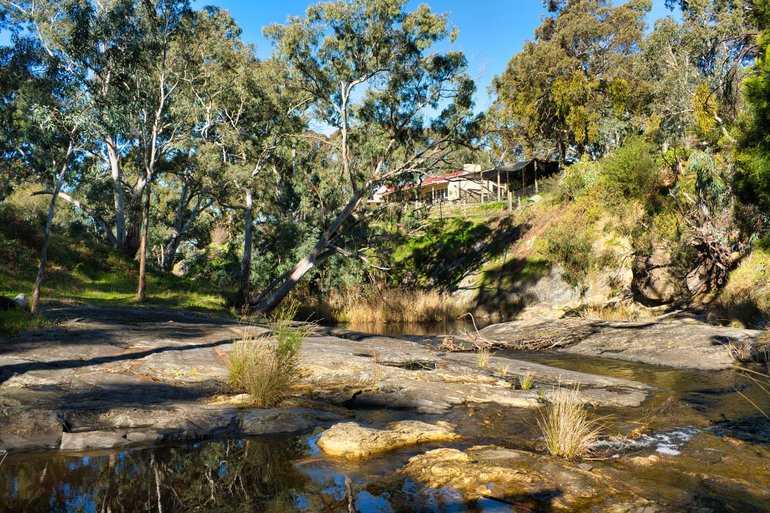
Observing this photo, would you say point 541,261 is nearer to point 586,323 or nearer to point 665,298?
point 665,298

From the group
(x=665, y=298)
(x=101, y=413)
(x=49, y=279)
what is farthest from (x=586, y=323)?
(x=49, y=279)

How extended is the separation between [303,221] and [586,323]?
15.4 meters

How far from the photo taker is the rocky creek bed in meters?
4.27

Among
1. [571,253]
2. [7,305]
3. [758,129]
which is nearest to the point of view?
[758,129]

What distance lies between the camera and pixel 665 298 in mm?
19688

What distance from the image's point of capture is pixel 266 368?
22.7ft

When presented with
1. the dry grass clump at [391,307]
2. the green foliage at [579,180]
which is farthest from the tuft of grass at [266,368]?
the green foliage at [579,180]

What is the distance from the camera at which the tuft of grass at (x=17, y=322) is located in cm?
912

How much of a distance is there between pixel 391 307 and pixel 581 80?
20971 millimetres

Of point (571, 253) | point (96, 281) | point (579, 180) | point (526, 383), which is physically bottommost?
point (526, 383)

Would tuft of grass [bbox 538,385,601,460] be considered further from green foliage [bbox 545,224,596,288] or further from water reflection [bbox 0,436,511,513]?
green foliage [bbox 545,224,596,288]

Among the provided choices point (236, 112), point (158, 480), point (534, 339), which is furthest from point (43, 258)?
point (236, 112)

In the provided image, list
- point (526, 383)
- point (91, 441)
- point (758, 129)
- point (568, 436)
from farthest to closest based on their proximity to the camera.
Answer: point (758, 129) → point (526, 383) → point (91, 441) → point (568, 436)

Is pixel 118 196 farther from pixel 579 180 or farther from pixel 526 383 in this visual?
pixel 526 383
